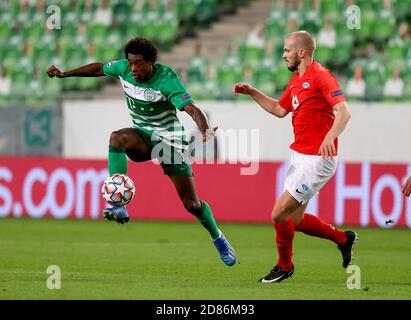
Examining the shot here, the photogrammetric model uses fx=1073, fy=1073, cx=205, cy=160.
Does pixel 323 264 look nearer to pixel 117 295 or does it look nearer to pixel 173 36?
pixel 117 295

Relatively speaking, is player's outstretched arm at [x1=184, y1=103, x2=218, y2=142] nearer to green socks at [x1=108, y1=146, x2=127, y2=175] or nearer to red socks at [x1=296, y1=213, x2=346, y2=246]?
green socks at [x1=108, y1=146, x2=127, y2=175]

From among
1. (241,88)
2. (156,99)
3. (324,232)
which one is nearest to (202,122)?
(241,88)

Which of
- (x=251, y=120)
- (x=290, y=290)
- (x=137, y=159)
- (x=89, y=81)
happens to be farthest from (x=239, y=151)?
(x=290, y=290)

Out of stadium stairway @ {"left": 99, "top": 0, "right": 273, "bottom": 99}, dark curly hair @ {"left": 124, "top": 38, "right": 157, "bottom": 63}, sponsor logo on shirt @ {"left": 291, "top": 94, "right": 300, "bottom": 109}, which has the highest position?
stadium stairway @ {"left": 99, "top": 0, "right": 273, "bottom": 99}

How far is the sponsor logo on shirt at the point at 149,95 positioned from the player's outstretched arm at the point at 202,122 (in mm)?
458

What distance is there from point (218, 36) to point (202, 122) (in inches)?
572

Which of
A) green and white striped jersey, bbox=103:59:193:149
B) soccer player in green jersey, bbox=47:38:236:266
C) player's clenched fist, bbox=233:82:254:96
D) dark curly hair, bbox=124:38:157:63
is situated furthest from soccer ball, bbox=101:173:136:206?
player's clenched fist, bbox=233:82:254:96

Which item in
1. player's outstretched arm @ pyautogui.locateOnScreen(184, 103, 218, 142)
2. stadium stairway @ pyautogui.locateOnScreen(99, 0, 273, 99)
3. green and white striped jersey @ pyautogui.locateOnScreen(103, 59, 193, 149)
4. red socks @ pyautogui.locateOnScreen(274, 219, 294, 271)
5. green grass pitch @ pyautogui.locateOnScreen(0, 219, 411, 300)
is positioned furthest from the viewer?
stadium stairway @ pyautogui.locateOnScreen(99, 0, 273, 99)

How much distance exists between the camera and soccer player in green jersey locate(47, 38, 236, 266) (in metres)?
10.2

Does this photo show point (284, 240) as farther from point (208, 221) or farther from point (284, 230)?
point (208, 221)

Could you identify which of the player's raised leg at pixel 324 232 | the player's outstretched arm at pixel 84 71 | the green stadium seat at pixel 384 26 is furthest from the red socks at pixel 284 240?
the green stadium seat at pixel 384 26

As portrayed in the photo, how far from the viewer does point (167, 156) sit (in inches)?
417

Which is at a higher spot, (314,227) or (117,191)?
(117,191)

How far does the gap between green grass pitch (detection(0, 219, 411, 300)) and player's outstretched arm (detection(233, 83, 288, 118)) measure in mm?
1608
